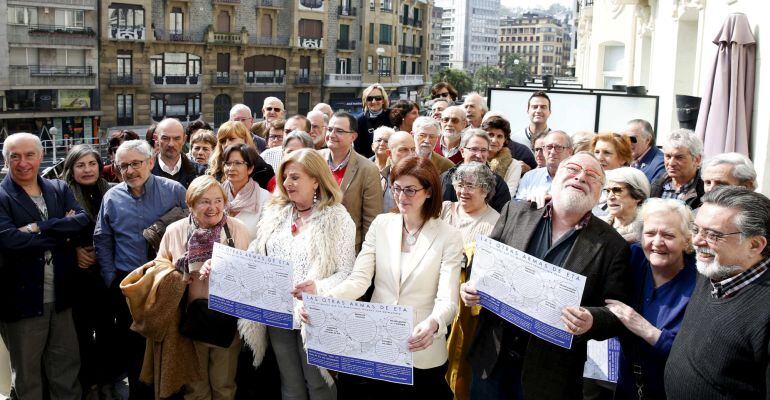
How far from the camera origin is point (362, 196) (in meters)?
5.49

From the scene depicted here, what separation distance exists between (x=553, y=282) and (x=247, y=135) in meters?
3.96

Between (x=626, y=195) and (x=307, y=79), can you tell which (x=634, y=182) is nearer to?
(x=626, y=195)

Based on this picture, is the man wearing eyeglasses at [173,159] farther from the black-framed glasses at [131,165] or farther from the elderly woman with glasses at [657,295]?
the elderly woman with glasses at [657,295]

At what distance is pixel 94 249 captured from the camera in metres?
5.46

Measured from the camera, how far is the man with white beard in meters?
2.91

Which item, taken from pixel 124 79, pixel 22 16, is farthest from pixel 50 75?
pixel 124 79

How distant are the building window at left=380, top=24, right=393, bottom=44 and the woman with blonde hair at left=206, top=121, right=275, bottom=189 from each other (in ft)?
169

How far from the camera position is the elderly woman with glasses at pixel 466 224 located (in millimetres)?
4430

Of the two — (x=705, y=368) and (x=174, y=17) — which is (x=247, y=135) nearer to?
(x=705, y=368)

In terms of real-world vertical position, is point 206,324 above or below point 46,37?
below

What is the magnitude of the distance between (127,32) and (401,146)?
133 feet

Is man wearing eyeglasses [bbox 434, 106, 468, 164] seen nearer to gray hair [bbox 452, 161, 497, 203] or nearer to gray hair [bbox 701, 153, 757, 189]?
gray hair [bbox 452, 161, 497, 203]

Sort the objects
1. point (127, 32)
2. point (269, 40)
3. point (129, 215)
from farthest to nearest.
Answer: point (269, 40), point (127, 32), point (129, 215)

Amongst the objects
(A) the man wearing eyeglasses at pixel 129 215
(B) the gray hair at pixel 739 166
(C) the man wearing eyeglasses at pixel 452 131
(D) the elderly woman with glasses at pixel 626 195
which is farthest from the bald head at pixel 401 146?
(B) the gray hair at pixel 739 166
